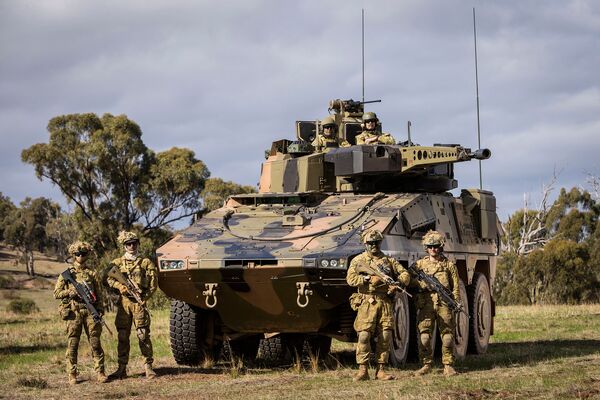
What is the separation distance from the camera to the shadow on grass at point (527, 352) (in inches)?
579

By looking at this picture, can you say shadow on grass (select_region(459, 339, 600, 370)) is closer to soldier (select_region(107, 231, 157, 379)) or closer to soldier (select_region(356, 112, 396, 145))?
soldier (select_region(356, 112, 396, 145))

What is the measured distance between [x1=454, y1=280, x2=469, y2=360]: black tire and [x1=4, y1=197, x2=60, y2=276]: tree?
5837 centimetres

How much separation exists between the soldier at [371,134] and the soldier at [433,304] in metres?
3.45

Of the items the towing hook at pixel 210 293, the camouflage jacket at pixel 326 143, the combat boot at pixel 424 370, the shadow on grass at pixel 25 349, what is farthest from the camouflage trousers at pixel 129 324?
the shadow on grass at pixel 25 349

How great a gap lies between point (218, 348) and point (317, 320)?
2.24 metres

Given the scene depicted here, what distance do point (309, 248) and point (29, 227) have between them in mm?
64491

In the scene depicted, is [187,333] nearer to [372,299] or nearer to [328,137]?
[372,299]

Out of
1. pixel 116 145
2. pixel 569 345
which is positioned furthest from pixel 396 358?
pixel 116 145

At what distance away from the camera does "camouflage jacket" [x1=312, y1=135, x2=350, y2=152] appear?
1739cm

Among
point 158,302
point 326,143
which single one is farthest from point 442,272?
point 158,302

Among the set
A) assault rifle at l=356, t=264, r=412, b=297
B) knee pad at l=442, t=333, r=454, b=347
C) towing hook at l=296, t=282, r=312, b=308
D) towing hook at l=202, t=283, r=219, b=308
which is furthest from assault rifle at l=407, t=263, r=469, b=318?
towing hook at l=202, t=283, r=219, b=308

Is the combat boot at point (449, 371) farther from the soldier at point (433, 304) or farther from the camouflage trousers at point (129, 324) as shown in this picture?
the camouflage trousers at point (129, 324)

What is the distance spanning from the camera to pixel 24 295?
186 feet

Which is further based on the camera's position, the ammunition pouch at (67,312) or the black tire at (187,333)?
the black tire at (187,333)
